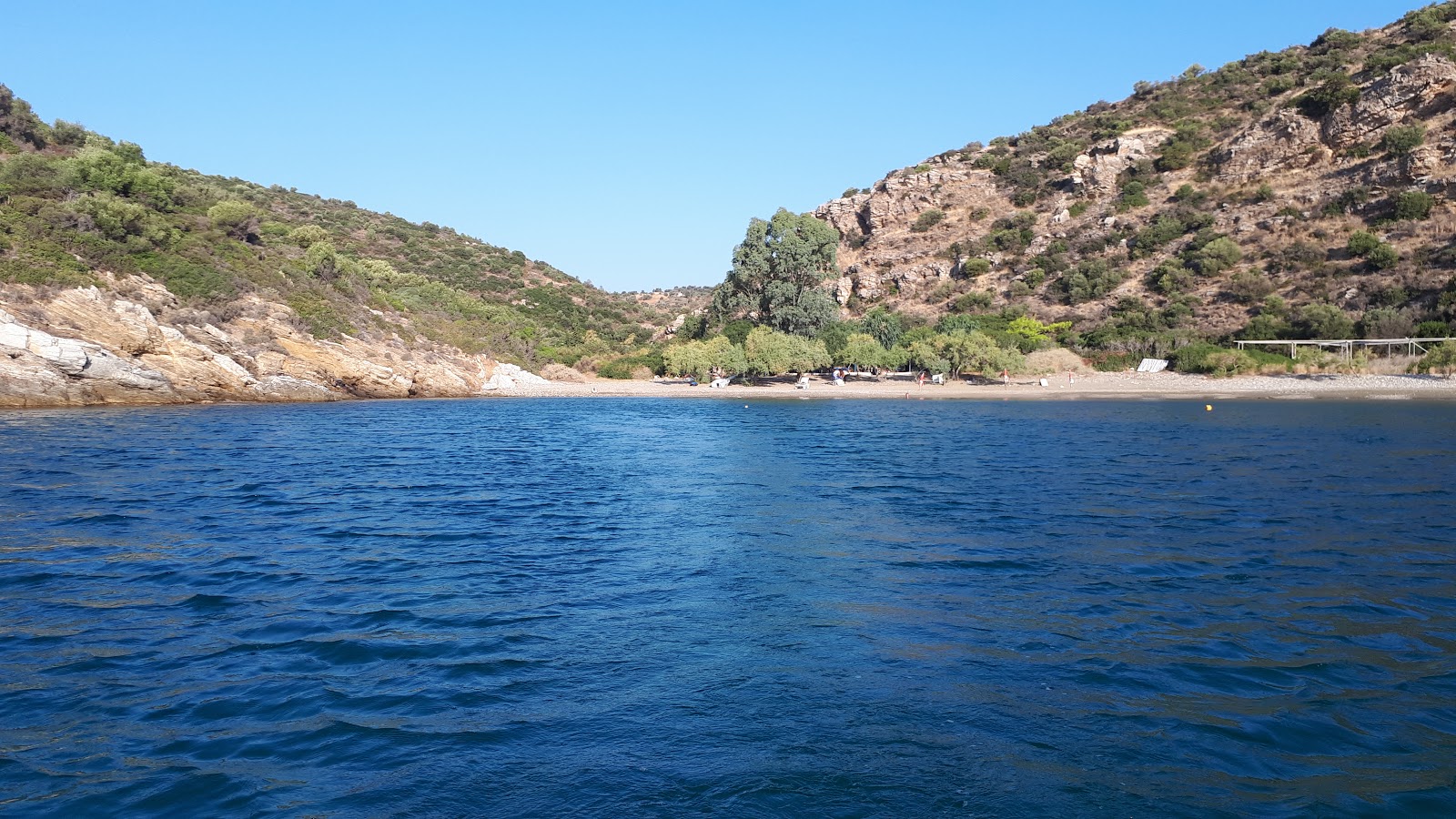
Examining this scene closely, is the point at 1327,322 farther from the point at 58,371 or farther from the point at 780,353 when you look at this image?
the point at 58,371

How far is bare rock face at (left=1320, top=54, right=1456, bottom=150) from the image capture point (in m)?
66.6

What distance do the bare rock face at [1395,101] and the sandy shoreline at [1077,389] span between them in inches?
1370

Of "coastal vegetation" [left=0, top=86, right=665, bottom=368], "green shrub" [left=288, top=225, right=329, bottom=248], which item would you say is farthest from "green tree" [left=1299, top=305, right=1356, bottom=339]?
"green shrub" [left=288, top=225, right=329, bottom=248]

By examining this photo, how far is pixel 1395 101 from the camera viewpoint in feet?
225

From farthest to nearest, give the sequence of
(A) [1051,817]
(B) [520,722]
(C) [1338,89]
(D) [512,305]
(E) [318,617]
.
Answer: (D) [512,305], (C) [1338,89], (E) [318,617], (B) [520,722], (A) [1051,817]

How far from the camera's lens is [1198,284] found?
6719cm

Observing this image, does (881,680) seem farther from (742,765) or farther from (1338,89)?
(1338,89)

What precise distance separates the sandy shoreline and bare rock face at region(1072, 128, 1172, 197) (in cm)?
4103

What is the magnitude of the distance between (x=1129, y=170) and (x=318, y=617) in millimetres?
95432

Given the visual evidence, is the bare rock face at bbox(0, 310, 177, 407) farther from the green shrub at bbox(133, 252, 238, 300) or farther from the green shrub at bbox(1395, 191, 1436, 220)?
the green shrub at bbox(1395, 191, 1436, 220)

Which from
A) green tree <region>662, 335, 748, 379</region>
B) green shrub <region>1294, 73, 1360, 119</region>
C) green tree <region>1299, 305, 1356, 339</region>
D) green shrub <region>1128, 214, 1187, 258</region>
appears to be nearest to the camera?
green tree <region>1299, 305, 1356, 339</region>

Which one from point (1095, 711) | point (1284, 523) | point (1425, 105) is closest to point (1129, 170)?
point (1425, 105)

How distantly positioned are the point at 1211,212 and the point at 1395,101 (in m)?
14.8

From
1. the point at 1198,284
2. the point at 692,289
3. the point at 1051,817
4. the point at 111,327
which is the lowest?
the point at 1051,817
